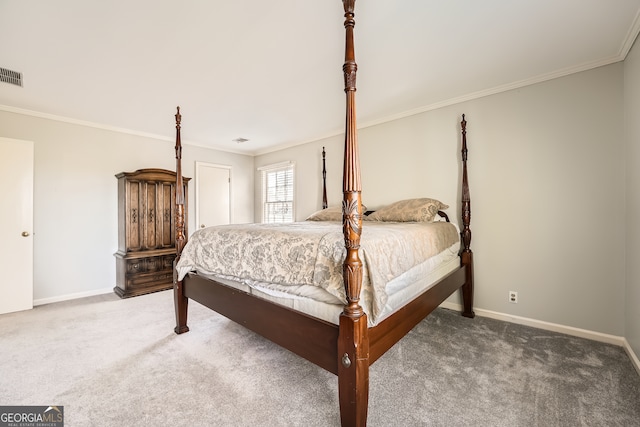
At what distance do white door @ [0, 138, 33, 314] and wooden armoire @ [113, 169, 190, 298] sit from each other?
908 millimetres

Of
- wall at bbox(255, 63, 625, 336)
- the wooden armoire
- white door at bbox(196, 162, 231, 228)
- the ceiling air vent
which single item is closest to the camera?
wall at bbox(255, 63, 625, 336)

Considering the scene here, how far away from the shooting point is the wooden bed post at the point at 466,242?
2.93 metres

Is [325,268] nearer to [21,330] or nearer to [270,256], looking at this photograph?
[270,256]

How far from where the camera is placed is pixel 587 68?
7.86 ft

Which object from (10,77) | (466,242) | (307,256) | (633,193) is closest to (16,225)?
(10,77)

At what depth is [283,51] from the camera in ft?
7.23

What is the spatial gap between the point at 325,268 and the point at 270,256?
0.47m

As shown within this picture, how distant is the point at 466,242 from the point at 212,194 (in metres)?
4.38

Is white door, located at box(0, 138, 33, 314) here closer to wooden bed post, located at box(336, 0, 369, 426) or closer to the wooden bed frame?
the wooden bed frame

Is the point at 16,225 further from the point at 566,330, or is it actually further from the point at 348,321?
the point at 566,330

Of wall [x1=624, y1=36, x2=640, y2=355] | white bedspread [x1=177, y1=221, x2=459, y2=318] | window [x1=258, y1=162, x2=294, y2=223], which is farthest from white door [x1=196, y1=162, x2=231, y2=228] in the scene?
wall [x1=624, y1=36, x2=640, y2=355]

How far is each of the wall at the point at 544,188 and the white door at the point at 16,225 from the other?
471 centimetres

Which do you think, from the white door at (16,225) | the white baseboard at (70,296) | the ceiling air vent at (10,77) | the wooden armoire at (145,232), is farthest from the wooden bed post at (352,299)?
the white baseboard at (70,296)

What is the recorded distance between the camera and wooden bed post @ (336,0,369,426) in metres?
1.27
